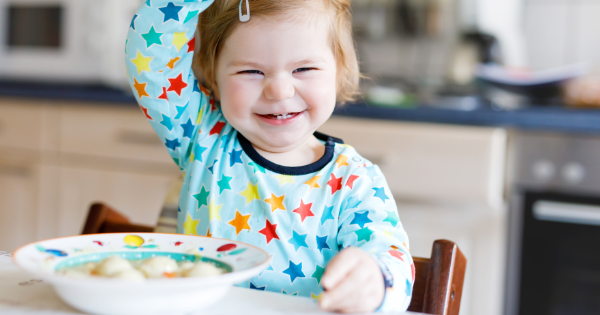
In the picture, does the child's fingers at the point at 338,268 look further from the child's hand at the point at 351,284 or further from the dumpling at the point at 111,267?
the dumpling at the point at 111,267

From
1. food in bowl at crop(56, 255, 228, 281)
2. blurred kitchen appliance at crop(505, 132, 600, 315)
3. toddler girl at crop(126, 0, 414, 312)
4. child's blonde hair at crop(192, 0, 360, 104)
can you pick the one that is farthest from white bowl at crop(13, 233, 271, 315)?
blurred kitchen appliance at crop(505, 132, 600, 315)

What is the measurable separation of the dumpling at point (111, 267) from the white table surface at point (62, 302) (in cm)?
4

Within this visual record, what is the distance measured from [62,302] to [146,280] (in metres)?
0.12

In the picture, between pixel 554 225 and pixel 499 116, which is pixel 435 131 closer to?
pixel 499 116

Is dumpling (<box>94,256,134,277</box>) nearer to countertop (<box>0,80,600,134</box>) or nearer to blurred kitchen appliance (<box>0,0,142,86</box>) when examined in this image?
countertop (<box>0,80,600,134</box>)

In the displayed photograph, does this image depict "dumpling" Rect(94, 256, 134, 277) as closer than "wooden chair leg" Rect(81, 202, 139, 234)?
Yes

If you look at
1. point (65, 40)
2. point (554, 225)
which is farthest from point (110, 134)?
point (554, 225)

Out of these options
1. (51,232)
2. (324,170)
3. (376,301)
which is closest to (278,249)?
(324,170)

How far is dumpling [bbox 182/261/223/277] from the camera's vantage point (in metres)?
0.46

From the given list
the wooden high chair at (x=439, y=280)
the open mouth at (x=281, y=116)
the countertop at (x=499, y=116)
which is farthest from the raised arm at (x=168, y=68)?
the countertop at (x=499, y=116)

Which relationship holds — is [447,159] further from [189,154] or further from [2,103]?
[2,103]

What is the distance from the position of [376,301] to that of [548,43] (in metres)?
1.80

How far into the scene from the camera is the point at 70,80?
7.22ft

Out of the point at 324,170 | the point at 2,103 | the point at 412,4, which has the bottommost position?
the point at 324,170
